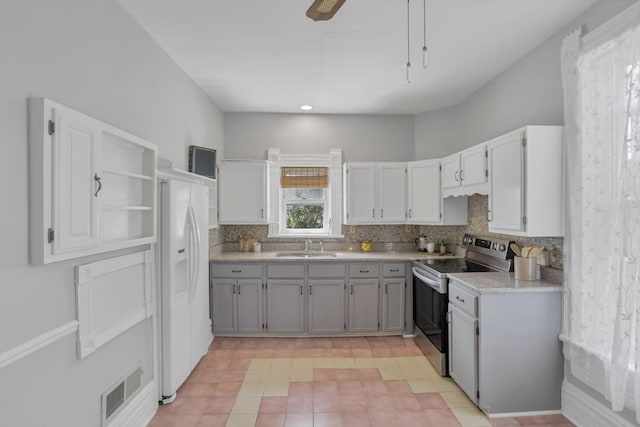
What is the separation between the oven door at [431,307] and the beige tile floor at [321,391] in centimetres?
28

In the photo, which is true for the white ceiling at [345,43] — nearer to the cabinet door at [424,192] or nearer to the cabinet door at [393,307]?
the cabinet door at [424,192]

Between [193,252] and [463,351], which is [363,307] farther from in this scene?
[193,252]

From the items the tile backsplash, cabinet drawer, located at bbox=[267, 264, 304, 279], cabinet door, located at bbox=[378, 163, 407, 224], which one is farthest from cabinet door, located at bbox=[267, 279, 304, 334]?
cabinet door, located at bbox=[378, 163, 407, 224]

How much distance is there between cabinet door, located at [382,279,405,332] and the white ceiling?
7.01ft

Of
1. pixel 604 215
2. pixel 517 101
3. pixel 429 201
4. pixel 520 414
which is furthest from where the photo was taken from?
pixel 429 201

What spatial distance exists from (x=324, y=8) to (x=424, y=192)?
2.97 m

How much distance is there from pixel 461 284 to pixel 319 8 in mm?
2198

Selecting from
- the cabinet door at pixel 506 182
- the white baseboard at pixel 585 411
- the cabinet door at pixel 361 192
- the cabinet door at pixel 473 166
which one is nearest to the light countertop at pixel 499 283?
the cabinet door at pixel 506 182

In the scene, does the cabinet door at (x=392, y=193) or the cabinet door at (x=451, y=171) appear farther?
the cabinet door at (x=392, y=193)

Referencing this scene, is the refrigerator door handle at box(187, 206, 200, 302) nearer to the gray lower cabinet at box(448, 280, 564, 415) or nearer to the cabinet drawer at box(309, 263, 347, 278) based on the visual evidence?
the cabinet drawer at box(309, 263, 347, 278)

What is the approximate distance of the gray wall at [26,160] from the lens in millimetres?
1377

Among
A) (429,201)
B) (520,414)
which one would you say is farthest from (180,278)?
(429,201)

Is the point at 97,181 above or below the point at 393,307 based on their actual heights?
above

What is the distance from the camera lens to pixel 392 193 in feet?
14.4
